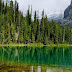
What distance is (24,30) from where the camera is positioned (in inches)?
3999

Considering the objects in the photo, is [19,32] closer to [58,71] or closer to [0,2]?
[0,2]

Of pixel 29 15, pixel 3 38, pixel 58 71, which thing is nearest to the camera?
pixel 58 71

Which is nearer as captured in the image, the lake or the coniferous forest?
the lake

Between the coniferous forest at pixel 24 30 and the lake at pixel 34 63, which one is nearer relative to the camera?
the lake at pixel 34 63

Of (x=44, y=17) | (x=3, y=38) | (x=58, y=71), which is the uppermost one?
(x=44, y=17)

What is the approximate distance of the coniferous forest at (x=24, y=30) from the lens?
9175 centimetres

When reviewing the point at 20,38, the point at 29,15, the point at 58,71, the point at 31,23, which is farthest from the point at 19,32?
the point at 58,71

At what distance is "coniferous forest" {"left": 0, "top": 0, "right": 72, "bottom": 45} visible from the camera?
3612 inches

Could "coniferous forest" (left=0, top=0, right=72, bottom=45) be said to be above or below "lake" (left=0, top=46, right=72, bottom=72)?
above

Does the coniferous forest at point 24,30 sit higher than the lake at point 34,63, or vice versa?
the coniferous forest at point 24,30

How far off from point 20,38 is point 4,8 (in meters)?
34.1

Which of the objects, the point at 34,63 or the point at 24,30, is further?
the point at 24,30

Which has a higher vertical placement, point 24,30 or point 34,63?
point 24,30

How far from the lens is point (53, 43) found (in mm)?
109000
